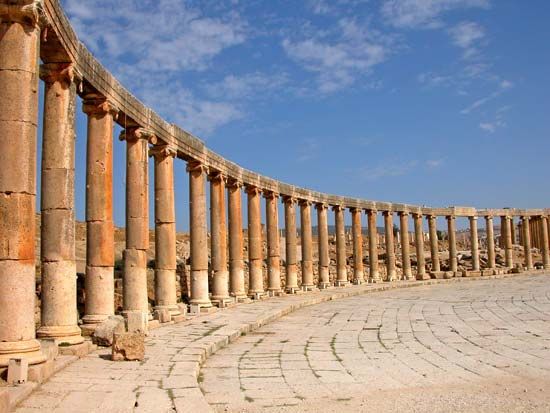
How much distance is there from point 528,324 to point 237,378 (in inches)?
418

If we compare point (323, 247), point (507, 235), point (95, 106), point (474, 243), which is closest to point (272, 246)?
point (323, 247)

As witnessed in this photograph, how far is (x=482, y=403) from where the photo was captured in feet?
27.8

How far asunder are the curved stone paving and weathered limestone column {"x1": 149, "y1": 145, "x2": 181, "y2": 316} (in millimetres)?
3806

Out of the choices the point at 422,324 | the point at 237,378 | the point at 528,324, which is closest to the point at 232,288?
the point at 422,324

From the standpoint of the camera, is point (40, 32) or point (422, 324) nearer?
point (40, 32)

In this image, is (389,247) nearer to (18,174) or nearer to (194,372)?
(194,372)

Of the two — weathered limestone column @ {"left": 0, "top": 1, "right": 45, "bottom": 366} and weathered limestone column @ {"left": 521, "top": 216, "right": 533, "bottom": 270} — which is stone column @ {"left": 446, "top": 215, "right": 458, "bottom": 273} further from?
weathered limestone column @ {"left": 0, "top": 1, "right": 45, "bottom": 366}

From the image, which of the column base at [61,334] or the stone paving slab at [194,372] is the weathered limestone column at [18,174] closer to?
the stone paving slab at [194,372]

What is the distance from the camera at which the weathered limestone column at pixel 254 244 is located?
28.8m

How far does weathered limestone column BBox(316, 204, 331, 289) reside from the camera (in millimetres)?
36619

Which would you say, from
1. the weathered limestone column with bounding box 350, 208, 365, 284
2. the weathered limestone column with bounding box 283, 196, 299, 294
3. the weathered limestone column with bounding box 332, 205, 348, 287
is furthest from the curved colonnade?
the weathered limestone column with bounding box 350, 208, 365, 284

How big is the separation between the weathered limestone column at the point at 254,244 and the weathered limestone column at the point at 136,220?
11.4 metres

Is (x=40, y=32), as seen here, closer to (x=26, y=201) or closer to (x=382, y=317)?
(x=26, y=201)

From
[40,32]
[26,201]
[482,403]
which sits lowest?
[482,403]
